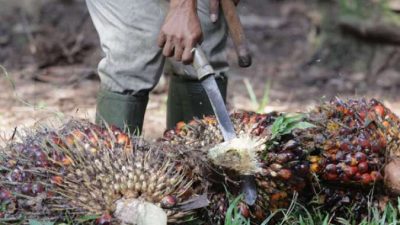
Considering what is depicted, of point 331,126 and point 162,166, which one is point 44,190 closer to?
point 162,166

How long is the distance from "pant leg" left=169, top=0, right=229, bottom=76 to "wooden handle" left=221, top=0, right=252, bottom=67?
210 millimetres

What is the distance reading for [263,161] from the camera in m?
2.83

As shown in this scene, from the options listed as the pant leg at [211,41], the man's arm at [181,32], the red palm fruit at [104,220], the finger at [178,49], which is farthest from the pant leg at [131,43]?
the red palm fruit at [104,220]

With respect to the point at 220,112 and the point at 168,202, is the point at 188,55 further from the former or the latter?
the point at 168,202

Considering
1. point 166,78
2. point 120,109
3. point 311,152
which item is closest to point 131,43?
point 120,109

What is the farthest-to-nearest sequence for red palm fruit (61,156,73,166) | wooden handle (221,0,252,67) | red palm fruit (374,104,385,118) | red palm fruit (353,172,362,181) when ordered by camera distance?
wooden handle (221,0,252,67) → red palm fruit (374,104,385,118) → red palm fruit (353,172,362,181) → red palm fruit (61,156,73,166)

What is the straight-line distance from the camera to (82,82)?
18.9 feet

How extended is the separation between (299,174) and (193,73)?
3.63 feet

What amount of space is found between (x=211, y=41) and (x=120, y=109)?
583mm

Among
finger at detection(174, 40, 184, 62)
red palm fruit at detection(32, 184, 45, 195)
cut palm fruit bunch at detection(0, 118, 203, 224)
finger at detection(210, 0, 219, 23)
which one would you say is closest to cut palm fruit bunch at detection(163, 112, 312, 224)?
cut palm fruit bunch at detection(0, 118, 203, 224)

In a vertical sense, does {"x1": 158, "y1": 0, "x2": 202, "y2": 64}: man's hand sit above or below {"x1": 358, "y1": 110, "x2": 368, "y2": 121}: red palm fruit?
above

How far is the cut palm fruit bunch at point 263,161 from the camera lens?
2814 millimetres

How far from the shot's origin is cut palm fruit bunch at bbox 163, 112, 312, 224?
2.81m

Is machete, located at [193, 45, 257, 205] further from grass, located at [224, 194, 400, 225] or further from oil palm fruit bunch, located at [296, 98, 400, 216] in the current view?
oil palm fruit bunch, located at [296, 98, 400, 216]
